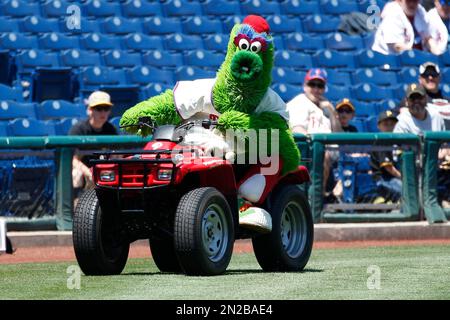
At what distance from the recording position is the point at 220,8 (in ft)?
51.4

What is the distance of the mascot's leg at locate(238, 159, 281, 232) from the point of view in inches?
297

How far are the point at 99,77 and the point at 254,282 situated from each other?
7.76 metres

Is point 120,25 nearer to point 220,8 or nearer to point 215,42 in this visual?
point 215,42

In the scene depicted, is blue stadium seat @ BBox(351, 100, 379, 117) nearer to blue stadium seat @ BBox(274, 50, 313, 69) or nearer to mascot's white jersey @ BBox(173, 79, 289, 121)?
blue stadium seat @ BBox(274, 50, 313, 69)

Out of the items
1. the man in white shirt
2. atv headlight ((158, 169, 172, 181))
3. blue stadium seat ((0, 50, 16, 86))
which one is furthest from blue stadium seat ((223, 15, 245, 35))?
atv headlight ((158, 169, 172, 181))

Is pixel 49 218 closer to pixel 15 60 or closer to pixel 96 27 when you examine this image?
pixel 15 60

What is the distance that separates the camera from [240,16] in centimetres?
→ 1562

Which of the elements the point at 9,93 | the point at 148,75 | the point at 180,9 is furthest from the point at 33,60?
the point at 180,9

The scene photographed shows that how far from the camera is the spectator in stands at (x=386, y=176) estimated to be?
1137cm

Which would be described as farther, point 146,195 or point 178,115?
point 178,115

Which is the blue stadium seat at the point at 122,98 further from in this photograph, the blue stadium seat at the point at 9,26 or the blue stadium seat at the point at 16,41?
the blue stadium seat at the point at 9,26

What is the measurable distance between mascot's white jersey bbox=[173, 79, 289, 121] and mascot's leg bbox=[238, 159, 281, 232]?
426 millimetres

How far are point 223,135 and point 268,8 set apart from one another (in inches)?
334
